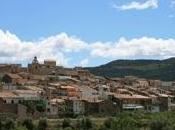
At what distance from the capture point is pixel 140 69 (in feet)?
527

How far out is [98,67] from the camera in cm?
16825

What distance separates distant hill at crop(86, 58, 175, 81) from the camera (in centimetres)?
14850

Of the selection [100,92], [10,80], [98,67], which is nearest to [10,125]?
[100,92]

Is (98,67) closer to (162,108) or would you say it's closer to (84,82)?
(84,82)

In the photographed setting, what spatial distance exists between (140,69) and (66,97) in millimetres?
81730

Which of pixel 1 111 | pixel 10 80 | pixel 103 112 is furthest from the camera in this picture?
pixel 10 80

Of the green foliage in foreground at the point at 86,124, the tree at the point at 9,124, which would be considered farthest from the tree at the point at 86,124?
the tree at the point at 9,124

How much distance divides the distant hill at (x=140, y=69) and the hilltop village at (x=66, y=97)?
34669mm

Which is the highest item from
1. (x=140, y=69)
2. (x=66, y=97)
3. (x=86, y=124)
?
(x=140, y=69)

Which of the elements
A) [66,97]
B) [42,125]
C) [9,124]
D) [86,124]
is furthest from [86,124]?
[66,97]

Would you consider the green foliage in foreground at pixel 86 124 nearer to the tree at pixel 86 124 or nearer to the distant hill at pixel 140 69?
the tree at pixel 86 124

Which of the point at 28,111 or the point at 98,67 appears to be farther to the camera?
the point at 98,67

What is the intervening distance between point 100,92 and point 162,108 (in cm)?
1052

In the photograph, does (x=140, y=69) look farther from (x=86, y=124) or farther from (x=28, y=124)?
(x=28, y=124)
